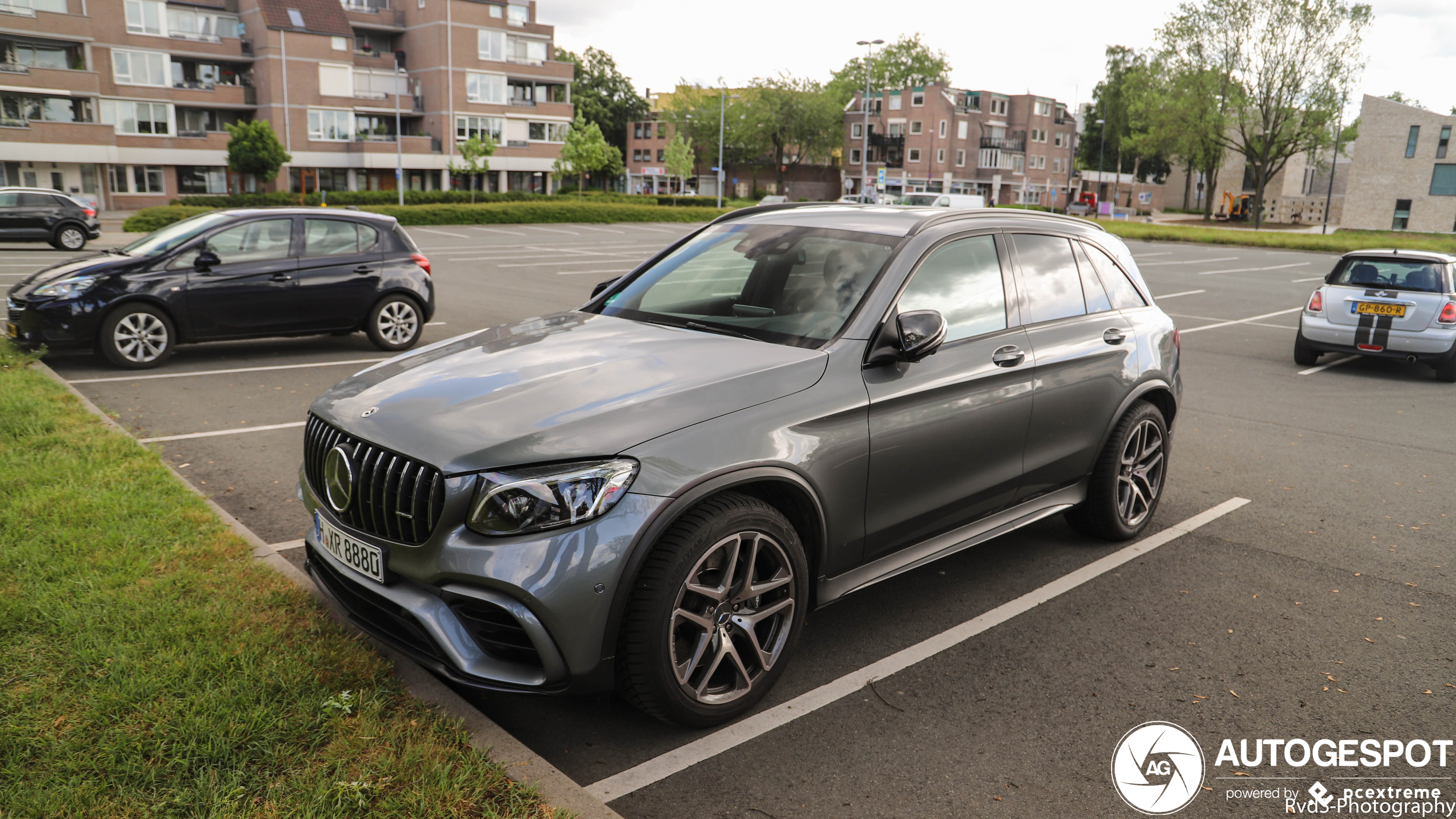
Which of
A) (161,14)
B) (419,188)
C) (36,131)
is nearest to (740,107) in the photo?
(419,188)

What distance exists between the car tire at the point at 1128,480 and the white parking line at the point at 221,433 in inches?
232

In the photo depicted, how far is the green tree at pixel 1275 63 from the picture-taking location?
61.6 metres

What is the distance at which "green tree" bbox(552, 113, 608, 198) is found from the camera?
66000 millimetres

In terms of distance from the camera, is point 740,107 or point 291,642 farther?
point 740,107

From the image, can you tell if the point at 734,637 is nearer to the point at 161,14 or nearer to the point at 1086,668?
the point at 1086,668

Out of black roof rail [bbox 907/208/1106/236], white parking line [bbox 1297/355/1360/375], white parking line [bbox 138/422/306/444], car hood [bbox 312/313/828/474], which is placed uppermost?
black roof rail [bbox 907/208/1106/236]

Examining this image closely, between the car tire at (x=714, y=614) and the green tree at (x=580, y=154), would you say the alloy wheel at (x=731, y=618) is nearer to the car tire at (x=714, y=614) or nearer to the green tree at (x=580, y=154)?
the car tire at (x=714, y=614)

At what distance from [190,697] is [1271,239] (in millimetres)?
50883

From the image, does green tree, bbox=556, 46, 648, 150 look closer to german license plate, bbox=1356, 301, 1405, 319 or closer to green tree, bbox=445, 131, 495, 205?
green tree, bbox=445, 131, 495, 205

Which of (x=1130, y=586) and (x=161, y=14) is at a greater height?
(x=161, y=14)

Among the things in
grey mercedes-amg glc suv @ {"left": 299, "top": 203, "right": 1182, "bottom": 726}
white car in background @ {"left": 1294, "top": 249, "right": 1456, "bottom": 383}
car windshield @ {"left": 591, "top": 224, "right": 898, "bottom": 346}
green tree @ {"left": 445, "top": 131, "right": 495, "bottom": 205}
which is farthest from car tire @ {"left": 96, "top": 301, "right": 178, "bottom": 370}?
green tree @ {"left": 445, "top": 131, "right": 495, "bottom": 205}

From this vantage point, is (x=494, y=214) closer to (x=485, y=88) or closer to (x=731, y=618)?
(x=485, y=88)

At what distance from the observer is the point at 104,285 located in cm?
931

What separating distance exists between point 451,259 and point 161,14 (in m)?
43.4
